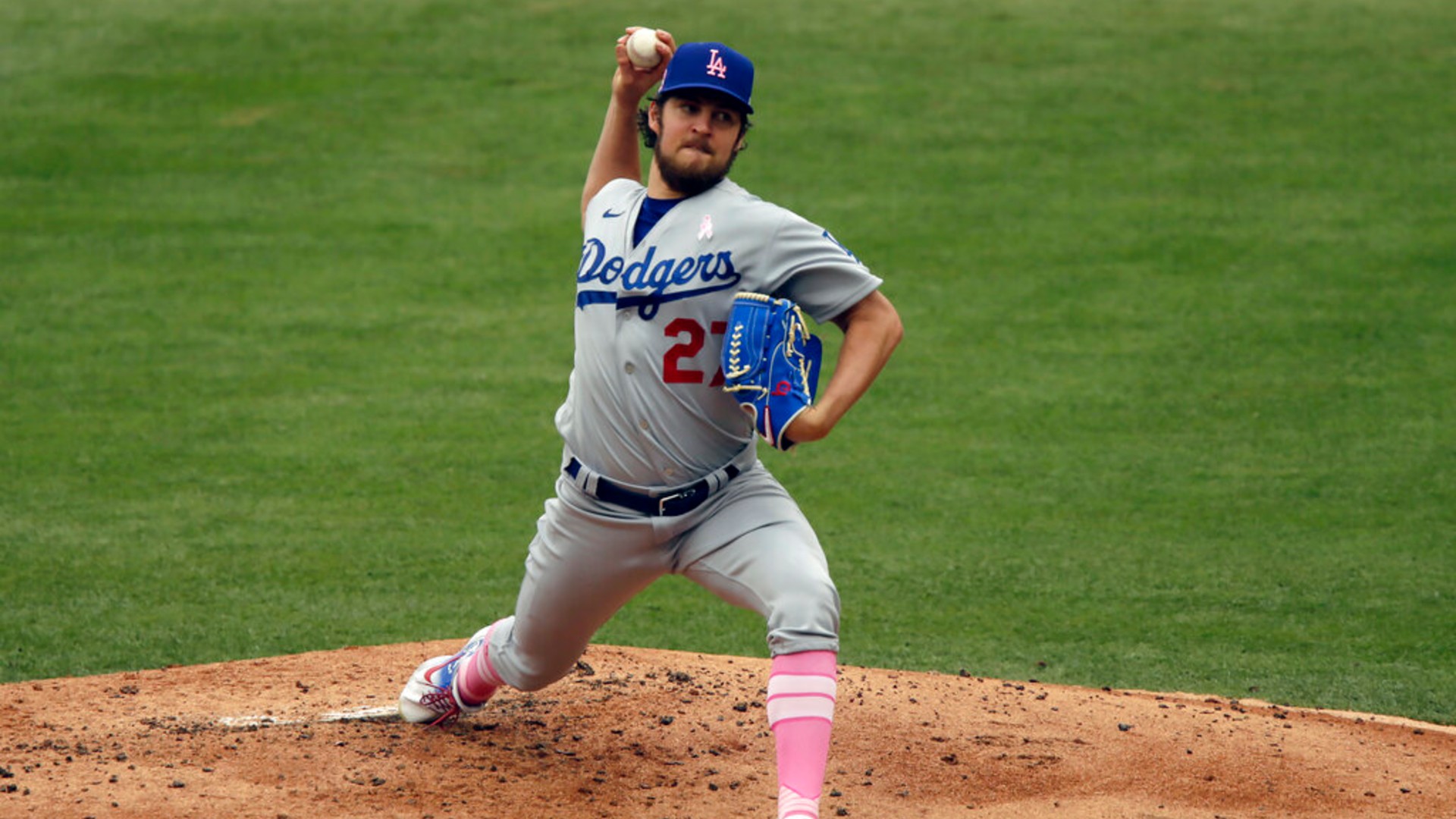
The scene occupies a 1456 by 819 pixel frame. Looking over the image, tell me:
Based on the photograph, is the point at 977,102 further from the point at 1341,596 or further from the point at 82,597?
the point at 82,597

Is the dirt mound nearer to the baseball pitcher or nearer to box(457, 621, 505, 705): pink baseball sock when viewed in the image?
box(457, 621, 505, 705): pink baseball sock

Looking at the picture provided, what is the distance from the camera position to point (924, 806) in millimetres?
4016

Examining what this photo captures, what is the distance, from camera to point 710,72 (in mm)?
3799

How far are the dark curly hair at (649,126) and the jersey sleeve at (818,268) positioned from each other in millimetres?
292

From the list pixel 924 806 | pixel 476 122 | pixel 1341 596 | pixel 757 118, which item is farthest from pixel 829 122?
pixel 924 806

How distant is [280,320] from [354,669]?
5.06 meters

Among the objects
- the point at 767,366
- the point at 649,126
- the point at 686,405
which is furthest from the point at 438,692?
the point at 649,126

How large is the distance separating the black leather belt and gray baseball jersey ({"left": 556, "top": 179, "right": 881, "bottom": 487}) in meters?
0.03

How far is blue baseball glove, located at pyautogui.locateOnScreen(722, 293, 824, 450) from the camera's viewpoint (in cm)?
359

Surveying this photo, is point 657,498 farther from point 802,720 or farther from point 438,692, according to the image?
point 438,692

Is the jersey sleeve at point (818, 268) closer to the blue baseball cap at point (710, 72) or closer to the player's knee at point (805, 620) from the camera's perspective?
the blue baseball cap at point (710, 72)

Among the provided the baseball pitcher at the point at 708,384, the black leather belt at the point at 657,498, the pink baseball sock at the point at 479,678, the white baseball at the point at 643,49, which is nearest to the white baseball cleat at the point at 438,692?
the pink baseball sock at the point at 479,678

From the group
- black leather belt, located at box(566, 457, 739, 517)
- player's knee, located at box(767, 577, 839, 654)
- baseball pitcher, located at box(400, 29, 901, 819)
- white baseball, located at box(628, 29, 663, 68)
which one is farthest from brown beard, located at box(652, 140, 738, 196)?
player's knee, located at box(767, 577, 839, 654)

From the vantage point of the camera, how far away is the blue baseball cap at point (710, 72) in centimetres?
379
